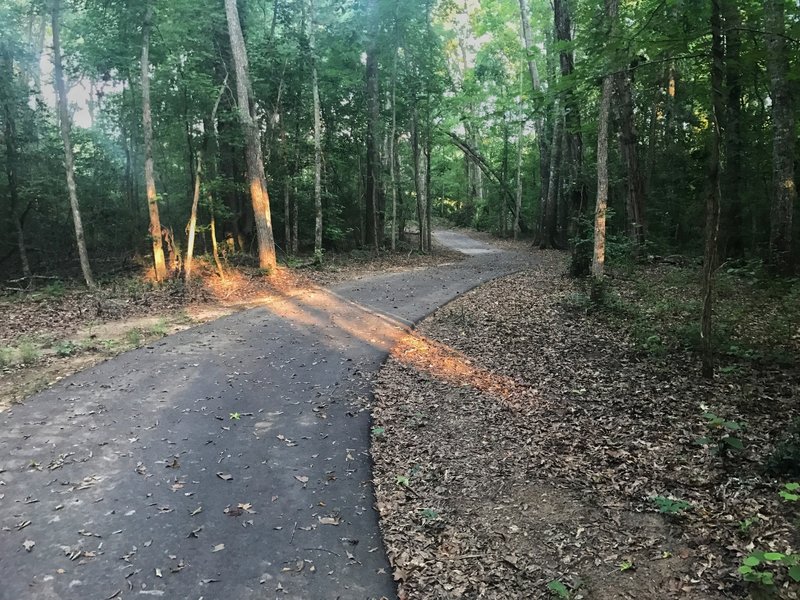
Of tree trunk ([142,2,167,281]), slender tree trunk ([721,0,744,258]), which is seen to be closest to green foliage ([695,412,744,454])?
slender tree trunk ([721,0,744,258])

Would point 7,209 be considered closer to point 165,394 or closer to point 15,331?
point 15,331

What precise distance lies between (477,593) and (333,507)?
164cm

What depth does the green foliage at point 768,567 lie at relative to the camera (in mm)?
3305

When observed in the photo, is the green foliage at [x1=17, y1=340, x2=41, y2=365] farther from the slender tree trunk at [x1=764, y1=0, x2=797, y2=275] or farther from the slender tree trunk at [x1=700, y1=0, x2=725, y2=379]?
the slender tree trunk at [x1=764, y1=0, x2=797, y2=275]

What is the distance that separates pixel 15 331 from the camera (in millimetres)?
11234

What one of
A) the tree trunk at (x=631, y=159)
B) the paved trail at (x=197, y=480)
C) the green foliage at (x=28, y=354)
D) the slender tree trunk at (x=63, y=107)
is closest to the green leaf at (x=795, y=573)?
the paved trail at (x=197, y=480)

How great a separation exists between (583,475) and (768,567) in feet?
6.09

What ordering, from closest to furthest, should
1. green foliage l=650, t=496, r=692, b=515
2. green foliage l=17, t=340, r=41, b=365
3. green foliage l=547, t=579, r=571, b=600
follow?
green foliage l=547, t=579, r=571, b=600 < green foliage l=650, t=496, r=692, b=515 < green foliage l=17, t=340, r=41, b=365

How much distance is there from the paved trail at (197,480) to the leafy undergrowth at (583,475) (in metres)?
0.50

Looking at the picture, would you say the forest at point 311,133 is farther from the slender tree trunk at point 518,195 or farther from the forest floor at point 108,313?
the slender tree trunk at point 518,195

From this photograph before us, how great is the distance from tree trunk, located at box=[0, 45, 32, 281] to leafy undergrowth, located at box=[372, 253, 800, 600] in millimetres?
17214

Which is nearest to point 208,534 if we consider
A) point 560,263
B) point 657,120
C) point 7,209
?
point 560,263

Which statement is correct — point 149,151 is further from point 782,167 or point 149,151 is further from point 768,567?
point 768,567

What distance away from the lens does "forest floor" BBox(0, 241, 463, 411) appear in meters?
8.89
